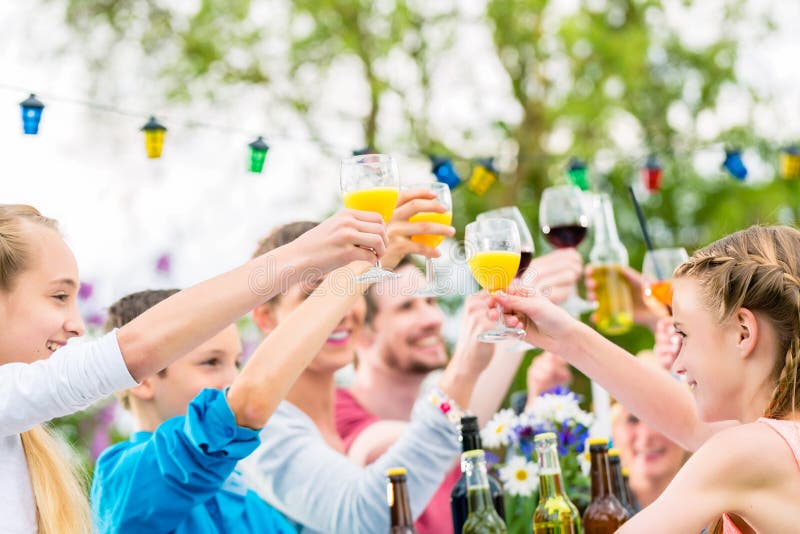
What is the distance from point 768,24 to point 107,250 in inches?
316

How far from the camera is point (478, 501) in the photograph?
2.16 m

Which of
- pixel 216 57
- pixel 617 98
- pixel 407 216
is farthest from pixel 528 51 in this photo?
pixel 407 216

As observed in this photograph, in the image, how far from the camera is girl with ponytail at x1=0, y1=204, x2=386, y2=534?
183 cm

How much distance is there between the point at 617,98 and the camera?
11656 mm

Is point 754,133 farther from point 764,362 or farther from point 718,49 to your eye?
point 764,362

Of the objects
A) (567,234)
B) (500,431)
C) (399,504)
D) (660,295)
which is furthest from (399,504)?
(660,295)

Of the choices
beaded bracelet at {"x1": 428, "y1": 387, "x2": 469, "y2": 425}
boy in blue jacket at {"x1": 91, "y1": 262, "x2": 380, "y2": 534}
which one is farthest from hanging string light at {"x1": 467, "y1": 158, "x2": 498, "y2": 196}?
boy in blue jacket at {"x1": 91, "y1": 262, "x2": 380, "y2": 534}

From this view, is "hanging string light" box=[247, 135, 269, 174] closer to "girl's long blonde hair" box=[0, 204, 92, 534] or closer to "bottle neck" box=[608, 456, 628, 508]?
"girl's long blonde hair" box=[0, 204, 92, 534]

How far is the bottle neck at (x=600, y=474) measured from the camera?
2.31 m

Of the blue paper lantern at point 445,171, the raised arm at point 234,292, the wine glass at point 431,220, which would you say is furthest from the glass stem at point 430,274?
the blue paper lantern at point 445,171

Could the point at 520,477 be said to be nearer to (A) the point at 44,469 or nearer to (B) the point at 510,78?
(A) the point at 44,469

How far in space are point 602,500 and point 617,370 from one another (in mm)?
344

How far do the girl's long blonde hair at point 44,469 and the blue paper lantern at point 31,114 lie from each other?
3.27 feet

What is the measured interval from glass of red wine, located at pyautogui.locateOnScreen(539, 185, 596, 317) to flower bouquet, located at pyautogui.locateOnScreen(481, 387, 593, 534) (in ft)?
1.71
